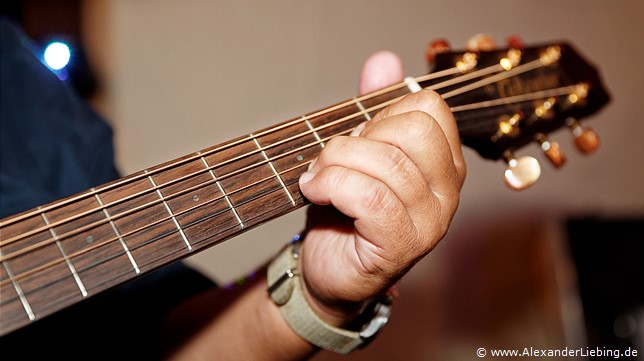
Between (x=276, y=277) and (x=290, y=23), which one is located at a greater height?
(x=290, y=23)

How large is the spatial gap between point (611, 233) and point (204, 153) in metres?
1.42

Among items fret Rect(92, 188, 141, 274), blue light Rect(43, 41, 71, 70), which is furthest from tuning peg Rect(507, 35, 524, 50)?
blue light Rect(43, 41, 71, 70)

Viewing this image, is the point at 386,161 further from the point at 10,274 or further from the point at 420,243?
the point at 10,274

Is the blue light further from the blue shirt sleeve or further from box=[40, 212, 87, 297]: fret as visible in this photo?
box=[40, 212, 87, 297]: fret

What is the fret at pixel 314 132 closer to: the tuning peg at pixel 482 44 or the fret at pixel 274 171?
the fret at pixel 274 171

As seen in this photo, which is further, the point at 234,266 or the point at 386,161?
the point at 234,266

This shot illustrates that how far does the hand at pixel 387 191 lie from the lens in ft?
1.69

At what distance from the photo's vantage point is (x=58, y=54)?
1.60 m

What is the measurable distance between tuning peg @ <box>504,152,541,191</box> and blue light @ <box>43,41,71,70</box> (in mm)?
1291

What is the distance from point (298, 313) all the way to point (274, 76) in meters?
1.22

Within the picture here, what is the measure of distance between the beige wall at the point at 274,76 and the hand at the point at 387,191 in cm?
110

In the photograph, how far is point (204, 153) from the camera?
55 centimetres

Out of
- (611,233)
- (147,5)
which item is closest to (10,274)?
(147,5)

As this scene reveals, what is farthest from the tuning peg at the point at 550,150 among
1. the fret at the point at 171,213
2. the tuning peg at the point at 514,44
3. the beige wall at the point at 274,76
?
the beige wall at the point at 274,76
